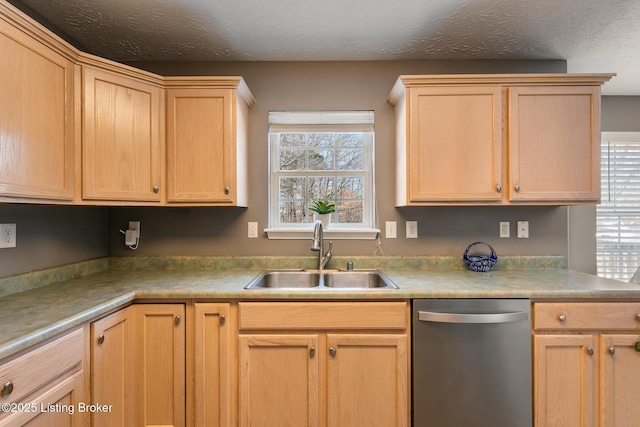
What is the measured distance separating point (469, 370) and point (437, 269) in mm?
747

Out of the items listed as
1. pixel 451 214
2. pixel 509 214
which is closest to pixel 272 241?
pixel 451 214

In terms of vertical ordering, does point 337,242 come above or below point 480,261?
above

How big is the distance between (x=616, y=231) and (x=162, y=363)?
12.2 ft

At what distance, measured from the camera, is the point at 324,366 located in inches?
61.5

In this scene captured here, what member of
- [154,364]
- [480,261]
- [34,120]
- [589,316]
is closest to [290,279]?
[154,364]

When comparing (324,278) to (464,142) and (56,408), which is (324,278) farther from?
(56,408)

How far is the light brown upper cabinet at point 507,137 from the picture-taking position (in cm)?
187

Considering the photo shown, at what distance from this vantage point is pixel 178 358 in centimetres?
157

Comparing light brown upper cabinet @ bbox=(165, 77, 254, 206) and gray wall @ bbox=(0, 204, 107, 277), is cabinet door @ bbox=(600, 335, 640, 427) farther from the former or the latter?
gray wall @ bbox=(0, 204, 107, 277)

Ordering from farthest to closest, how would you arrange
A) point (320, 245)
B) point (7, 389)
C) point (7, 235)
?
point (320, 245) < point (7, 235) < point (7, 389)

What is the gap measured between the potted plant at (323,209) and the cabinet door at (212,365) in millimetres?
911

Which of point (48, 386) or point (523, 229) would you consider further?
point (523, 229)

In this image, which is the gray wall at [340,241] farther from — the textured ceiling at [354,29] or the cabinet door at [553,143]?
the cabinet door at [553,143]

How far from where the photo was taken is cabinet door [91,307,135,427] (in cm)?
131
